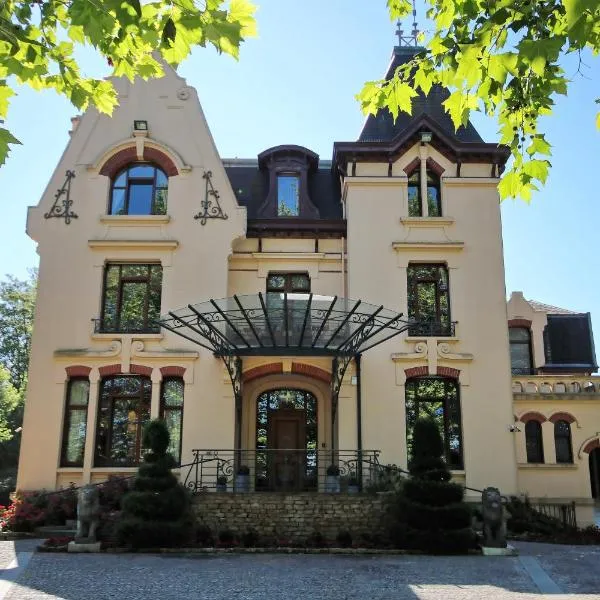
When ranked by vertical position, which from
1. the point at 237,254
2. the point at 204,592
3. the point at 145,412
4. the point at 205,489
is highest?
the point at 237,254

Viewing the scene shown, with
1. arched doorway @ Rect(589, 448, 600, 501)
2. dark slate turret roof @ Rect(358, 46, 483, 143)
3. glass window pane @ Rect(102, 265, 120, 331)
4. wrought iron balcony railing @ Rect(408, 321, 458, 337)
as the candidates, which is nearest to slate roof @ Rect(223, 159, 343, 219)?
dark slate turret roof @ Rect(358, 46, 483, 143)

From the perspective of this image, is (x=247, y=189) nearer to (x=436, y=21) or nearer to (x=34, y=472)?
(x=34, y=472)

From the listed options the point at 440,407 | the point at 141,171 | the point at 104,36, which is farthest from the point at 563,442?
the point at 104,36

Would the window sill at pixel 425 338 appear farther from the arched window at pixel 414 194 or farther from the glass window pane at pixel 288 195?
the glass window pane at pixel 288 195

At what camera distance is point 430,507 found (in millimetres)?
12672

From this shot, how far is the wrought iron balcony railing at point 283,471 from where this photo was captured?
50.6 ft

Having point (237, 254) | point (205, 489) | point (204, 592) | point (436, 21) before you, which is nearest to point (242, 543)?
point (205, 489)

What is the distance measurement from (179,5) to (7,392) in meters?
31.6

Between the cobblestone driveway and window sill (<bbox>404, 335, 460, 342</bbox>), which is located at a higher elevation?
window sill (<bbox>404, 335, 460, 342</bbox>)

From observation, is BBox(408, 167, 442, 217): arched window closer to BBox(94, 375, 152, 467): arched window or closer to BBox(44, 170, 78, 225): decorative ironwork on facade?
BBox(94, 375, 152, 467): arched window

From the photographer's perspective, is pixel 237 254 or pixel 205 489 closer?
pixel 205 489

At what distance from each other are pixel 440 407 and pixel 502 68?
44.0ft

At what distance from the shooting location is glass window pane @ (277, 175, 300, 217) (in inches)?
758

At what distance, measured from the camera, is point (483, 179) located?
18.8m
